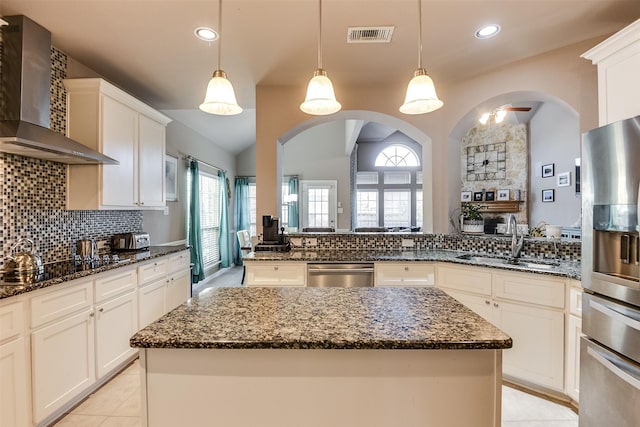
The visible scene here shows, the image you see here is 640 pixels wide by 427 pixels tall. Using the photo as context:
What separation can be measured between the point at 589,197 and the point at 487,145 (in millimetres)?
6774

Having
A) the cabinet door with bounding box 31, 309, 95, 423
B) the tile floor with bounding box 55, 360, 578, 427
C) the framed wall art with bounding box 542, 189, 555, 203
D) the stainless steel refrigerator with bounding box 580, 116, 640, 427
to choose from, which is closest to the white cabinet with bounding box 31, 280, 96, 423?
the cabinet door with bounding box 31, 309, 95, 423

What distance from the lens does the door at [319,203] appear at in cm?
779

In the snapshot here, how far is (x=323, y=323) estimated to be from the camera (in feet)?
3.54

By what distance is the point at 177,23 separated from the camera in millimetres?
2189

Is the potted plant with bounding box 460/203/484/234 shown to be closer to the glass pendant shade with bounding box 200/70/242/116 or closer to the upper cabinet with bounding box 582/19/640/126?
the upper cabinet with bounding box 582/19/640/126

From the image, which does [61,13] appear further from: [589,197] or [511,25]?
[589,197]

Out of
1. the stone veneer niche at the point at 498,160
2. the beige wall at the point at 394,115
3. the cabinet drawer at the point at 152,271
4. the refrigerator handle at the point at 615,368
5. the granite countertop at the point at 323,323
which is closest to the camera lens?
the granite countertop at the point at 323,323

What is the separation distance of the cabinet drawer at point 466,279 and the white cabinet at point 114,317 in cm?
260

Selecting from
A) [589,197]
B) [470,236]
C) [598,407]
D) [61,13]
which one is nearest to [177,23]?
[61,13]

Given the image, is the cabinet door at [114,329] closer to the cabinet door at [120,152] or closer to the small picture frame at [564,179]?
the cabinet door at [120,152]

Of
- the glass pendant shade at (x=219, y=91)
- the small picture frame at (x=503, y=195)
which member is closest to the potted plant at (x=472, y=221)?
the glass pendant shade at (x=219, y=91)

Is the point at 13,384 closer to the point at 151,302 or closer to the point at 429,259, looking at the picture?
the point at 151,302

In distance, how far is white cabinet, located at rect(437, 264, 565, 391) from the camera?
6.63 ft

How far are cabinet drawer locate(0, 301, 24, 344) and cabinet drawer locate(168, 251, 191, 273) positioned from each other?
1.50 metres
